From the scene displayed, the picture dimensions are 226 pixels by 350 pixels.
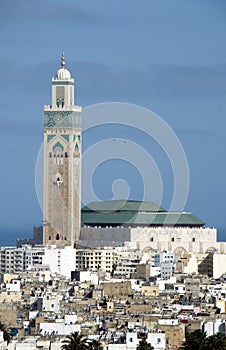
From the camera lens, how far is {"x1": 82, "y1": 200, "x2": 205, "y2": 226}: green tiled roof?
97.9m

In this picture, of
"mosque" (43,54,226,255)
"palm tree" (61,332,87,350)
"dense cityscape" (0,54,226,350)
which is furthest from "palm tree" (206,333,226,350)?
"mosque" (43,54,226,255)

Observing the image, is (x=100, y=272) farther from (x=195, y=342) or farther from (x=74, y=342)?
(x=74, y=342)

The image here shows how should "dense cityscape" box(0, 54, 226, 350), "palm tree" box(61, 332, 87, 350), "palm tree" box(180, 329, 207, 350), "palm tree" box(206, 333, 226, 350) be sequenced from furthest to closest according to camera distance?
1. "dense cityscape" box(0, 54, 226, 350)
2. "palm tree" box(180, 329, 207, 350)
3. "palm tree" box(206, 333, 226, 350)
4. "palm tree" box(61, 332, 87, 350)

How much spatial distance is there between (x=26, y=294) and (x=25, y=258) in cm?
2096

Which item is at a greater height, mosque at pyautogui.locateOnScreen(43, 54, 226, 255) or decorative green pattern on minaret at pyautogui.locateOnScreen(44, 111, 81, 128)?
A: decorative green pattern on minaret at pyautogui.locateOnScreen(44, 111, 81, 128)

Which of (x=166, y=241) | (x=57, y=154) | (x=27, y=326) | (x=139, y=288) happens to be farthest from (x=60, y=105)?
(x=27, y=326)

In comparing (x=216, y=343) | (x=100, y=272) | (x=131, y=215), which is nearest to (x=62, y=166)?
(x=131, y=215)

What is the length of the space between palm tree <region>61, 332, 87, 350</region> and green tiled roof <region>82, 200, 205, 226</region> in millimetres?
45954

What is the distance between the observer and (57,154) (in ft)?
320

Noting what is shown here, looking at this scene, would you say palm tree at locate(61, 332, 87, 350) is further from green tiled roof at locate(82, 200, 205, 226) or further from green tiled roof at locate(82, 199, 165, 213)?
green tiled roof at locate(82, 199, 165, 213)

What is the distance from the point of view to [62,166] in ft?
319

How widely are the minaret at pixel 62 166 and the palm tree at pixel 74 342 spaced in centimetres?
4358

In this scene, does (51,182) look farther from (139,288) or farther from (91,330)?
(91,330)

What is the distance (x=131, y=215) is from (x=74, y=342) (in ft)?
157
